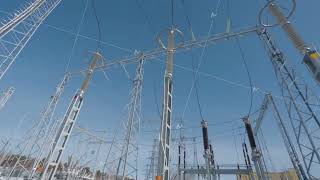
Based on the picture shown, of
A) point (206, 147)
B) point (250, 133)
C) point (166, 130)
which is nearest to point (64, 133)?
point (166, 130)

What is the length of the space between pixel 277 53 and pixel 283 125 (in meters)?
7.27

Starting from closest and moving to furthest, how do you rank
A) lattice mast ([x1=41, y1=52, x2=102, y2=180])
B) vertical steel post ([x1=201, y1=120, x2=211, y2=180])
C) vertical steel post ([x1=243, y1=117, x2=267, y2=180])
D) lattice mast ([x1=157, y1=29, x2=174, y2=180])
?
1. lattice mast ([x1=157, y1=29, x2=174, y2=180])
2. lattice mast ([x1=41, y1=52, x2=102, y2=180])
3. vertical steel post ([x1=243, y1=117, x2=267, y2=180])
4. vertical steel post ([x1=201, y1=120, x2=211, y2=180])

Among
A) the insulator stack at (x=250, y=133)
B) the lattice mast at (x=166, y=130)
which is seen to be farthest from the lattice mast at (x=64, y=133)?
the insulator stack at (x=250, y=133)

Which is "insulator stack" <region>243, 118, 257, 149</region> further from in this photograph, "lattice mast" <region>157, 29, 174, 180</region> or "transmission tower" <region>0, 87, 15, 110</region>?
"transmission tower" <region>0, 87, 15, 110</region>

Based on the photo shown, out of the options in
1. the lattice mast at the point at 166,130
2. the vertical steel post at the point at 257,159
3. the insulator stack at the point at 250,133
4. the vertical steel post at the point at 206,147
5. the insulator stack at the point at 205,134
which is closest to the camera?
the lattice mast at the point at 166,130

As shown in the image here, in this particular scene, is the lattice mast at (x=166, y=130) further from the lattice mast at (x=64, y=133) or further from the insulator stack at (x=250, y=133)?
the insulator stack at (x=250, y=133)

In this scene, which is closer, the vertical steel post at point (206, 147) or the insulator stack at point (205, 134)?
the vertical steel post at point (206, 147)

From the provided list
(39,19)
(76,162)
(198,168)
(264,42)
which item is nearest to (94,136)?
(76,162)

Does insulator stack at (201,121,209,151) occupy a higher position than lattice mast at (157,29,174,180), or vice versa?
insulator stack at (201,121,209,151)

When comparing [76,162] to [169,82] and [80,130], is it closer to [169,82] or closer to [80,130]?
[80,130]

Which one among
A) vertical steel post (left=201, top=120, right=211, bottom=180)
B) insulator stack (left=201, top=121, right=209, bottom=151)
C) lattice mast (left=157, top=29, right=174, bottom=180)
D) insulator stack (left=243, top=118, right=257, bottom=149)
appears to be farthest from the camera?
insulator stack (left=201, top=121, right=209, bottom=151)

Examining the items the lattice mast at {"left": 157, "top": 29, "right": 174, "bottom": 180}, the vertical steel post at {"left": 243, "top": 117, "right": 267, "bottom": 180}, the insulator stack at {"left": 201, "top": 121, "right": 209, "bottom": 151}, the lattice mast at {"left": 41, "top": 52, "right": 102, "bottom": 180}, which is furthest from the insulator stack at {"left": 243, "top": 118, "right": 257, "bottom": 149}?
the lattice mast at {"left": 41, "top": 52, "right": 102, "bottom": 180}

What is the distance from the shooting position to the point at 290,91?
8133 millimetres

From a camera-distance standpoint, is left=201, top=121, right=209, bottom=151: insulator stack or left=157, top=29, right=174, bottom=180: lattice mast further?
left=201, top=121, right=209, bottom=151: insulator stack
